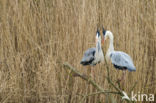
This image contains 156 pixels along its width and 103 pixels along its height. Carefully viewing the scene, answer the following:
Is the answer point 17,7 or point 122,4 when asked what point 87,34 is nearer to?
point 122,4

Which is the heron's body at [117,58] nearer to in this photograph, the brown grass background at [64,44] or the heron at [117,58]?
the heron at [117,58]

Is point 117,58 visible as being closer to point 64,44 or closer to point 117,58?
point 117,58

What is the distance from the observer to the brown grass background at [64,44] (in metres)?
1.84

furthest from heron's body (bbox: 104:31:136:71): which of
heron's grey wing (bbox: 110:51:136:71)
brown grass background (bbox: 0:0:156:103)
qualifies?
brown grass background (bbox: 0:0:156:103)

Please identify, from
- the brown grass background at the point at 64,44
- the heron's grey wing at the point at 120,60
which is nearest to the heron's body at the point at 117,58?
the heron's grey wing at the point at 120,60

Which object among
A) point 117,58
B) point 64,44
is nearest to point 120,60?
point 117,58

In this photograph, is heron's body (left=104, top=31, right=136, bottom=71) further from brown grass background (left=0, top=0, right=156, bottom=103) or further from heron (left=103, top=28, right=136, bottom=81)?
brown grass background (left=0, top=0, right=156, bottom=103)

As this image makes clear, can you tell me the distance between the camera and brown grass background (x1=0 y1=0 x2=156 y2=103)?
1.84 meters

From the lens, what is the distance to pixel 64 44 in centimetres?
188

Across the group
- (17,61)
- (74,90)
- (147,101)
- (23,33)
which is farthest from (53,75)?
(147,101)

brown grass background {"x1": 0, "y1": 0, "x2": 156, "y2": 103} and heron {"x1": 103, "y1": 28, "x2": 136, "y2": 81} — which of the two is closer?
heron {"x1": 103, "y1": 28, "x2": 136, "y2": 81}

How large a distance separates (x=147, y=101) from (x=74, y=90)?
0.44 metres

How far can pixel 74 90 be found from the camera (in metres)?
1.86

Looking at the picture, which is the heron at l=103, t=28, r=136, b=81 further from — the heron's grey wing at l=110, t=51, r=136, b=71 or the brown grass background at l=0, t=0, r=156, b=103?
the brown grass background at l=0, t=0, r=156, b=103
